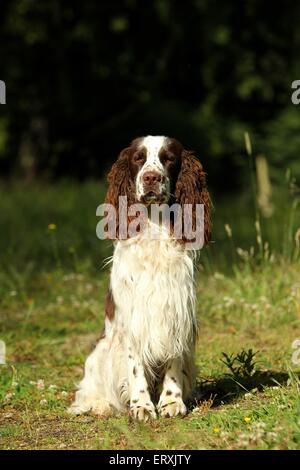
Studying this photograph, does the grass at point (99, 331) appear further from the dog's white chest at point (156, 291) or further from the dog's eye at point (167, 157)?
the dog's eye at point (167, 157)

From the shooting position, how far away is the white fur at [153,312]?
5055 millimetres

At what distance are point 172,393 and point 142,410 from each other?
0.23 meters

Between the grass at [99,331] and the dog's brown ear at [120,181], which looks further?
the dog's brown ear at [120,181]

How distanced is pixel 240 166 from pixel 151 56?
3103 millimetres

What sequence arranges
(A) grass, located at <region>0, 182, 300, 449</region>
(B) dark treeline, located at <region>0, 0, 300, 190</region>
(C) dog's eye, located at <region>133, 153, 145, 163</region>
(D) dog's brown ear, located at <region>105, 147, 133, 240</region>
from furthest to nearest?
(B) dark treeline, located at <region>0, 0, 300, 190</region>
(D) dog's brown ear, located at <region>105, 147, 133, 240</region>
(C) dog's eye, located at <region>133, 153, 145, 163</region>
(A) grass, located at <region>0, 182, 300, 449</region>

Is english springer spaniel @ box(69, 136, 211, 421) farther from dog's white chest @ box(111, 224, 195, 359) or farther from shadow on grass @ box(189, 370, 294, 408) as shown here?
shadow on grass @ box(189, 370, 294, 408)

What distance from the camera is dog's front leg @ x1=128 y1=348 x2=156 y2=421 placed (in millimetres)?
4973

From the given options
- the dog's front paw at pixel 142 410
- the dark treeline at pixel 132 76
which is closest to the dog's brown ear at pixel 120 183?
the dog's front paw at pixel 142 410

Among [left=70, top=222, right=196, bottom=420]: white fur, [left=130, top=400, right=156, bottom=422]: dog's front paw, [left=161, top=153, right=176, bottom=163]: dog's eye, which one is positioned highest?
[left=161, top=153, right=176, bottom=163]: dog's eye

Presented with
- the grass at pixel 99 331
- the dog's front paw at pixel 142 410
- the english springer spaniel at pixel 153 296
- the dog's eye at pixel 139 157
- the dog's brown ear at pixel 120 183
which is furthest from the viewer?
the dog's brown ear at pixel 120 183

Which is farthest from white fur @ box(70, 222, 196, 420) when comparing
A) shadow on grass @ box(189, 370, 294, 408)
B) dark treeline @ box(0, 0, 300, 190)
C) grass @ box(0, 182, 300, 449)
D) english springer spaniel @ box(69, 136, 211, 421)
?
dark treeline @ box(0, 0, 300, 190)

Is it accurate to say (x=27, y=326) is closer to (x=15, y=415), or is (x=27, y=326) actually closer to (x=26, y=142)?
(x=15, y=415)

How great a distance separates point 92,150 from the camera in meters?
17.7

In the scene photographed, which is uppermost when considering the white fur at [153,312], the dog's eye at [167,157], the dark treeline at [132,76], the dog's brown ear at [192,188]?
the dark treeline at [132,76]
